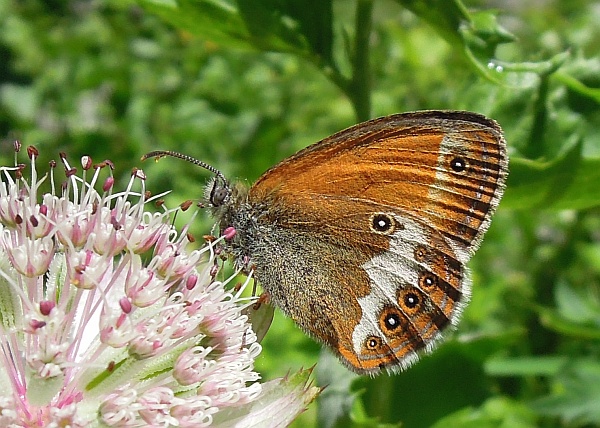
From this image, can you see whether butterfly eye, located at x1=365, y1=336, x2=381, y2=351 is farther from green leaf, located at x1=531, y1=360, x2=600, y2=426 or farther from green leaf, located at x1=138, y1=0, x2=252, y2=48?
green leaf, located at x1=531, y1=360, x2=600, y2=426

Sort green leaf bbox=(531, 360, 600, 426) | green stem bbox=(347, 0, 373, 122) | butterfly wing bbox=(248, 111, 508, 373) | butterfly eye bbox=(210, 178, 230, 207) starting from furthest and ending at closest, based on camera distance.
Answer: green leaf bbox=(531, 360, 600, 426)
butterfly eye bbox=(210, 178, 230, 207)
green stem bbox=(347, 0, 373, 122)
butterfly wing bbox=(248, 111, 508, 373)

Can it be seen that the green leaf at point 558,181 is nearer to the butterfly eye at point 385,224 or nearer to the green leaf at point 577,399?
the butterfly eye at point 385,224

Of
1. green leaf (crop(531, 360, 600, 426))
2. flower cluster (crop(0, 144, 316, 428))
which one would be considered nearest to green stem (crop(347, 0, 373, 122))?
flower cluster (crop(0, 144, 316, 428))

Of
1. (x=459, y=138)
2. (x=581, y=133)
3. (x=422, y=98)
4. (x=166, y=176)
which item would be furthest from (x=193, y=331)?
(x=422, y=98)

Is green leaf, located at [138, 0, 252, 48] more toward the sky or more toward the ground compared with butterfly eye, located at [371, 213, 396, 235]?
more toward the sky

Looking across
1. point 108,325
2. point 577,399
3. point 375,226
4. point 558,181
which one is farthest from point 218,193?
point 577,399

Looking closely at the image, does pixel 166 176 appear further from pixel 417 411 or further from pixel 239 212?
pixel 417 411
